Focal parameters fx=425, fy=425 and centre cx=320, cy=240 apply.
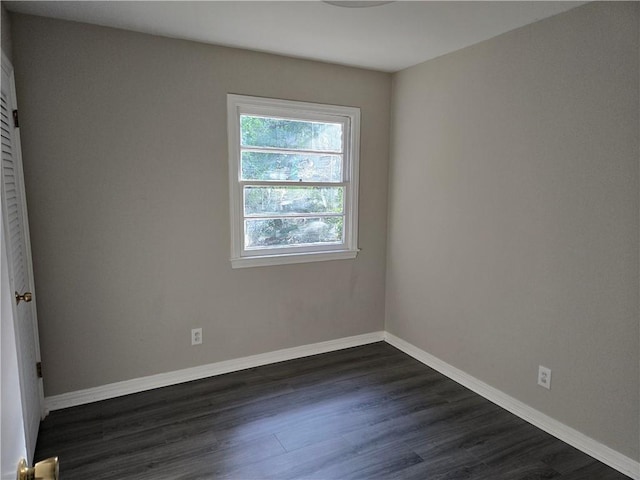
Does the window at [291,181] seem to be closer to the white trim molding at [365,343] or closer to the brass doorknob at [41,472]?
the white trim molding at [365,343]

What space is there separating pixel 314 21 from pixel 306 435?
243 centimetres

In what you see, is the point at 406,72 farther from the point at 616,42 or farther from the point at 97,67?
the point at 97,67

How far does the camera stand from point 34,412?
2.36 metres

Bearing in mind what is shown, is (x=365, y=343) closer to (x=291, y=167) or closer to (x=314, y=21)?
(x=291, y=167)

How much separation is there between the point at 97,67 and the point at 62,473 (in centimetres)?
230

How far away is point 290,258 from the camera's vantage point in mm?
3424

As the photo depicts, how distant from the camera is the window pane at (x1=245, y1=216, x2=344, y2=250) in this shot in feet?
10.9

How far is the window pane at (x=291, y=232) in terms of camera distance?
131 inches

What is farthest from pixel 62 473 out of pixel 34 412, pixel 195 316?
pixel 195 316

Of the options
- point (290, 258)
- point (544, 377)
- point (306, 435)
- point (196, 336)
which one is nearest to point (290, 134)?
point (290, 258)

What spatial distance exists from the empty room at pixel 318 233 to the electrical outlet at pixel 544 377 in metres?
0.01

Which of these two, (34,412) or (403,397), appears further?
(403,397)

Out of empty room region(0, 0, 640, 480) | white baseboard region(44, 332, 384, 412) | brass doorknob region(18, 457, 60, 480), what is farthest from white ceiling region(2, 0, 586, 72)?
white baseboard region(44, 332, 384, 412)

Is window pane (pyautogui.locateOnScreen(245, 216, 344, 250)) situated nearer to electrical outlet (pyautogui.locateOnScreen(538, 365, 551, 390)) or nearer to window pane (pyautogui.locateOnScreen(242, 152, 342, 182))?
window pane (pyautogui.locateOnScreen(242, 152, 342, 182))
